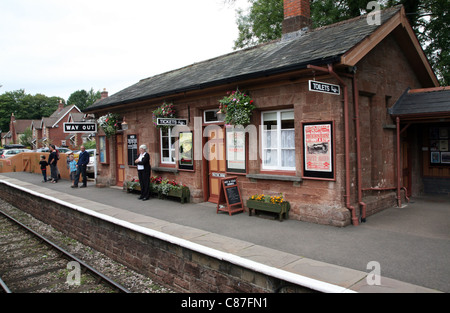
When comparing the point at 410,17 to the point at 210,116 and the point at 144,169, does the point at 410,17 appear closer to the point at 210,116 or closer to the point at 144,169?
the point at 210,116

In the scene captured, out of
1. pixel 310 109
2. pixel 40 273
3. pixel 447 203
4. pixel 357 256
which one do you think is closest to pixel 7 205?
pixel 40 273

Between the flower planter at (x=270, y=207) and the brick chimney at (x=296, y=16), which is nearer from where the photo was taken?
the flower planter at (x=270, y=207)

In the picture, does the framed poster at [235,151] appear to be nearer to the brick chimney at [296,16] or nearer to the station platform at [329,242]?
the station platform at [329,242]

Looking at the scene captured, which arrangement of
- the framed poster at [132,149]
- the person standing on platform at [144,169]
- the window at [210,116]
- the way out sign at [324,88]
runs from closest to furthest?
the way out sign at [324,88] < the window at [210,116] < the person standing on platform at [144,169] < the framed poster at [132,149]

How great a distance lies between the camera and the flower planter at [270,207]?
787 centimetres

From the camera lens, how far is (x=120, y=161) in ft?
48.6

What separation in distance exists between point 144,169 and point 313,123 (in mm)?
5928

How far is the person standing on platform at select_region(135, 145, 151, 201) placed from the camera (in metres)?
11.2

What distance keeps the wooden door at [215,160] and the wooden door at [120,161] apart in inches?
218

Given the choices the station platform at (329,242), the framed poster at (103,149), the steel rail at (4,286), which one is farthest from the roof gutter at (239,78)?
the steel rail at (4,286)

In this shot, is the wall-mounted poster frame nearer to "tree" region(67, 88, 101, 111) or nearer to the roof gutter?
the roof gutter

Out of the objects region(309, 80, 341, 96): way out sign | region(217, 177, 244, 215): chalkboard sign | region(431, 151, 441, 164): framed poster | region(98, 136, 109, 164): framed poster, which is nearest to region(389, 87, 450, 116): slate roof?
region(431, 151, 441, 164): framed poster

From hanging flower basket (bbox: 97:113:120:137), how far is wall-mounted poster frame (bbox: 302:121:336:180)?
8689mm

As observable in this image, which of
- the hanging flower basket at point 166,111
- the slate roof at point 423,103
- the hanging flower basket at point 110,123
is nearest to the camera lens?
the slate roof at point 423,103
